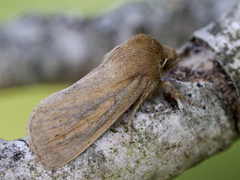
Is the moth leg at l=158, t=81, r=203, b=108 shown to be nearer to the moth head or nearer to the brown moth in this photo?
the brown moth

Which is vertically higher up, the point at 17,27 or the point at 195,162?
the point at 17,27

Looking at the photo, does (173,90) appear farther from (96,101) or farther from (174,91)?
(96,101)

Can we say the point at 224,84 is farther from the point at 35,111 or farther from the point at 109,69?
the point at 35,111

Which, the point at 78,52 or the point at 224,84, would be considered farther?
the point at 78,52

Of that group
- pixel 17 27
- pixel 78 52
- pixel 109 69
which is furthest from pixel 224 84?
pixel 17 27

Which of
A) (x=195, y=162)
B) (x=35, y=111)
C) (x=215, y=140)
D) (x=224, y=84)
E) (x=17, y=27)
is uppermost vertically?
(x=17, y=27)

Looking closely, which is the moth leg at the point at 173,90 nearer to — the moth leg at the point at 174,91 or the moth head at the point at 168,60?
the moth leg at the point at 174,91

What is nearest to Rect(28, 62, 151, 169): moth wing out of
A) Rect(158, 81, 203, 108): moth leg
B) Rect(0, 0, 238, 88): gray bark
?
Rect(158, 81, 203, 108): moth leg

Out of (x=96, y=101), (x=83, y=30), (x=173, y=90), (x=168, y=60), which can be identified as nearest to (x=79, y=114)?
(x=96, y=101)
